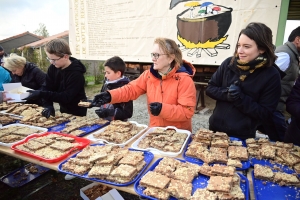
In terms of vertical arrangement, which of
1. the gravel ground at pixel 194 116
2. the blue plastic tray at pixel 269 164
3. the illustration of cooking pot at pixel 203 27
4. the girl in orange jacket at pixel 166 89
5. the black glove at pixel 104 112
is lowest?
the gravel ground at pixel 194 116

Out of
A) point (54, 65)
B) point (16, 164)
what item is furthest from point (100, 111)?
point (16, 164)

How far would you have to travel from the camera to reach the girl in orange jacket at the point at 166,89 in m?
2.03

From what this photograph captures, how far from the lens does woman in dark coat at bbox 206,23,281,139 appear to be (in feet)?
5.95

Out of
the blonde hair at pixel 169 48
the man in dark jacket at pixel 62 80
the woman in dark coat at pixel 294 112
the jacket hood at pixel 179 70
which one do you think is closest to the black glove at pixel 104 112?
the man in dark jacket at pixel 62 80

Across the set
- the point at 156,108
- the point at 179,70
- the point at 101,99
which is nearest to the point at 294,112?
the point at 179,70

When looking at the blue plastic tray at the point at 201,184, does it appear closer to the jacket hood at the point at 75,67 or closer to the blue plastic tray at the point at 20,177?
the jacket hood at the point at 75,67

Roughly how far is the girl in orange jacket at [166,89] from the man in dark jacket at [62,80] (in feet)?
2.66

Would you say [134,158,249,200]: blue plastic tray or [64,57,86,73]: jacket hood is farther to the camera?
[64,57,86,73]: jacket hood

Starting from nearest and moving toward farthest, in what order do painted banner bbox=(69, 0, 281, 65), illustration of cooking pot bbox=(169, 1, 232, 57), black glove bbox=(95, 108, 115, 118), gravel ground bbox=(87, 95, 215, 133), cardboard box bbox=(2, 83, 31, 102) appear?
1. black glove bbox=(95, 108, 115, 118)
2. cardboard box bbox=(2, 83, 31, 102)
3. painted banner bbox=(69, 0, 281, 65)
4. illustration of cooking pot bbox=(169, 1, 232, 57)
5. gravel ground bbox=(87, 95, 215, 133)

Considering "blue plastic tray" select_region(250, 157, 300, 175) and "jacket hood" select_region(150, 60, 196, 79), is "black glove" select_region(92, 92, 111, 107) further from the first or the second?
"blue plastic tray" select_region(250, 157, 300, 175)

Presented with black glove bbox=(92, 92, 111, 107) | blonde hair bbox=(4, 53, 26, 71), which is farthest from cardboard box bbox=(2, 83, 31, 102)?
black glove bbox=(92, 92, 111, 107)

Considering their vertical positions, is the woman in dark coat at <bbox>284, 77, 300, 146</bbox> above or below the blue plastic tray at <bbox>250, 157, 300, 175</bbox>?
above

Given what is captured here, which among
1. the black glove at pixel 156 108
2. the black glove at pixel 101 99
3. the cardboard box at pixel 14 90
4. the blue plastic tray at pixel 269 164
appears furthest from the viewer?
the cardboard box at pixel 14 90

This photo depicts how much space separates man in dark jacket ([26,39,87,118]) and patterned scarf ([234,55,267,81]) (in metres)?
2.16
